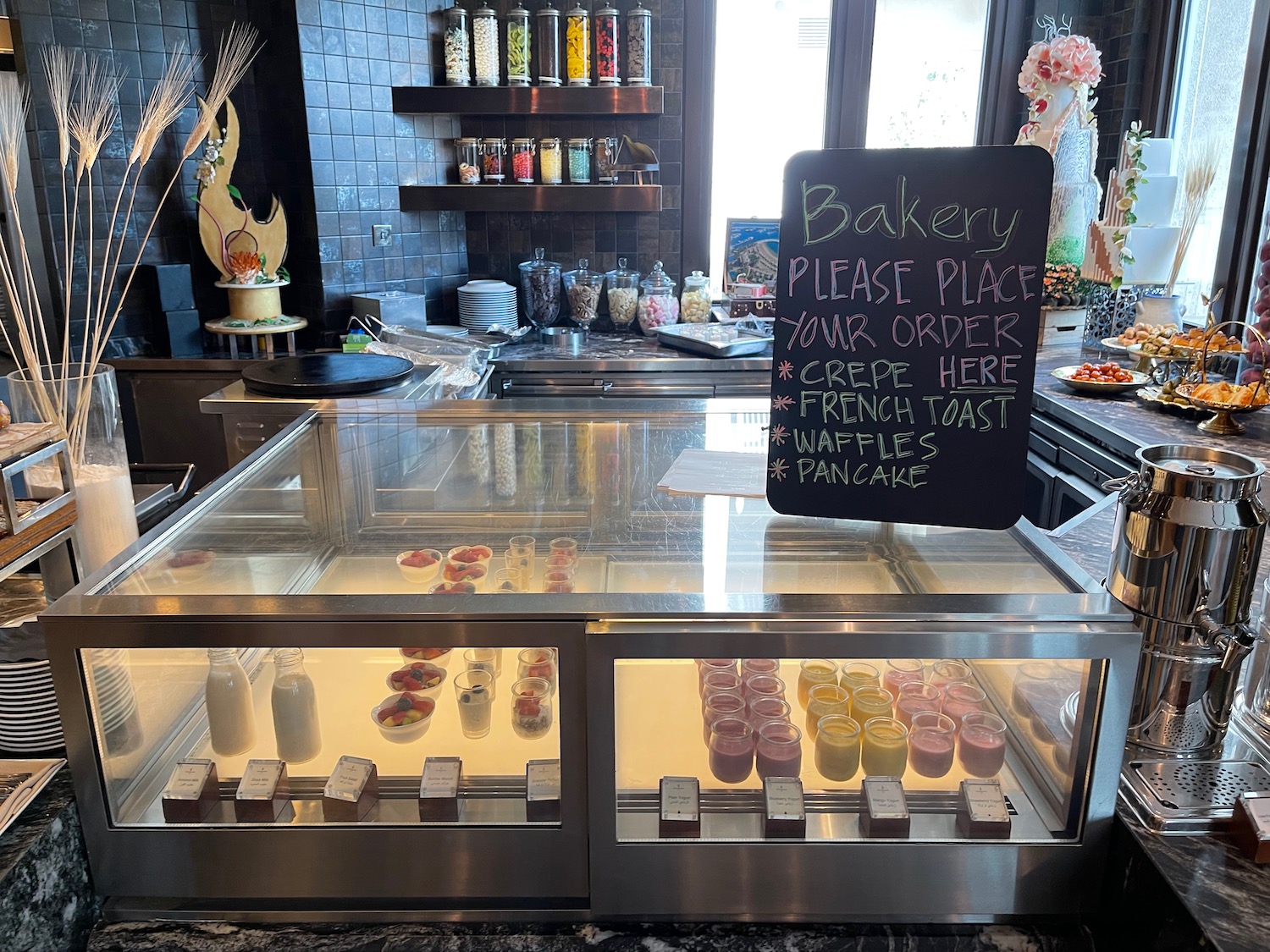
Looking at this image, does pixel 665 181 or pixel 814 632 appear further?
pixel 665 181

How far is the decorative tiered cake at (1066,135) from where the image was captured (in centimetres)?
391

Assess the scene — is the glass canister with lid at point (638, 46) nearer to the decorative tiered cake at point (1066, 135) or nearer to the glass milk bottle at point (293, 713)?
the decorative tiered cake at point (1066, 135)

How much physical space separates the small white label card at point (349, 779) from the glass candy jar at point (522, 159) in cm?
352

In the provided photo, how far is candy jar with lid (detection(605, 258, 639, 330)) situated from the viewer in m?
4.46

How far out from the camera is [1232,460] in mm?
1224

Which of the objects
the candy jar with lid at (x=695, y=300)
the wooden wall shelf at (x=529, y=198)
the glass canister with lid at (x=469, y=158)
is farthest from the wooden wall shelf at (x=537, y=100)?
the candy jar with lid at (x=695, y=300)

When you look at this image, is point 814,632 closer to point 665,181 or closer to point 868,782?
point 868,782

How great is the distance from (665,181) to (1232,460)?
3.60 metres

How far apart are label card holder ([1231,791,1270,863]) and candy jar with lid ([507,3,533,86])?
3900 millimetres

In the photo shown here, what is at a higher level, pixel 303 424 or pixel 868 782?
pixel 303 424

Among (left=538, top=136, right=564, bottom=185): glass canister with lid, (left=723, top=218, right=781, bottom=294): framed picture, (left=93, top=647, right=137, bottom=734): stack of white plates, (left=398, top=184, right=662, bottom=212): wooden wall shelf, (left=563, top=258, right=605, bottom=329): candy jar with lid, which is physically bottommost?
(left=93, top=647, right=137, bottom=734): stack of white plates

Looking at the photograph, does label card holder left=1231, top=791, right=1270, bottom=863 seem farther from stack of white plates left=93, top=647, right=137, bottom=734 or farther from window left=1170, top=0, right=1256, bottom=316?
window left=1170, top=0, right=1256, bottom=316

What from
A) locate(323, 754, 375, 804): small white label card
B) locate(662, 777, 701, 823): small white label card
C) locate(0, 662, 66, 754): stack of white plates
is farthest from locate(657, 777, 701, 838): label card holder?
locate(0, 662, 66, 754): stack of white plates

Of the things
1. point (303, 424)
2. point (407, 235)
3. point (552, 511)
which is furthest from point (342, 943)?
point (407, 235)
